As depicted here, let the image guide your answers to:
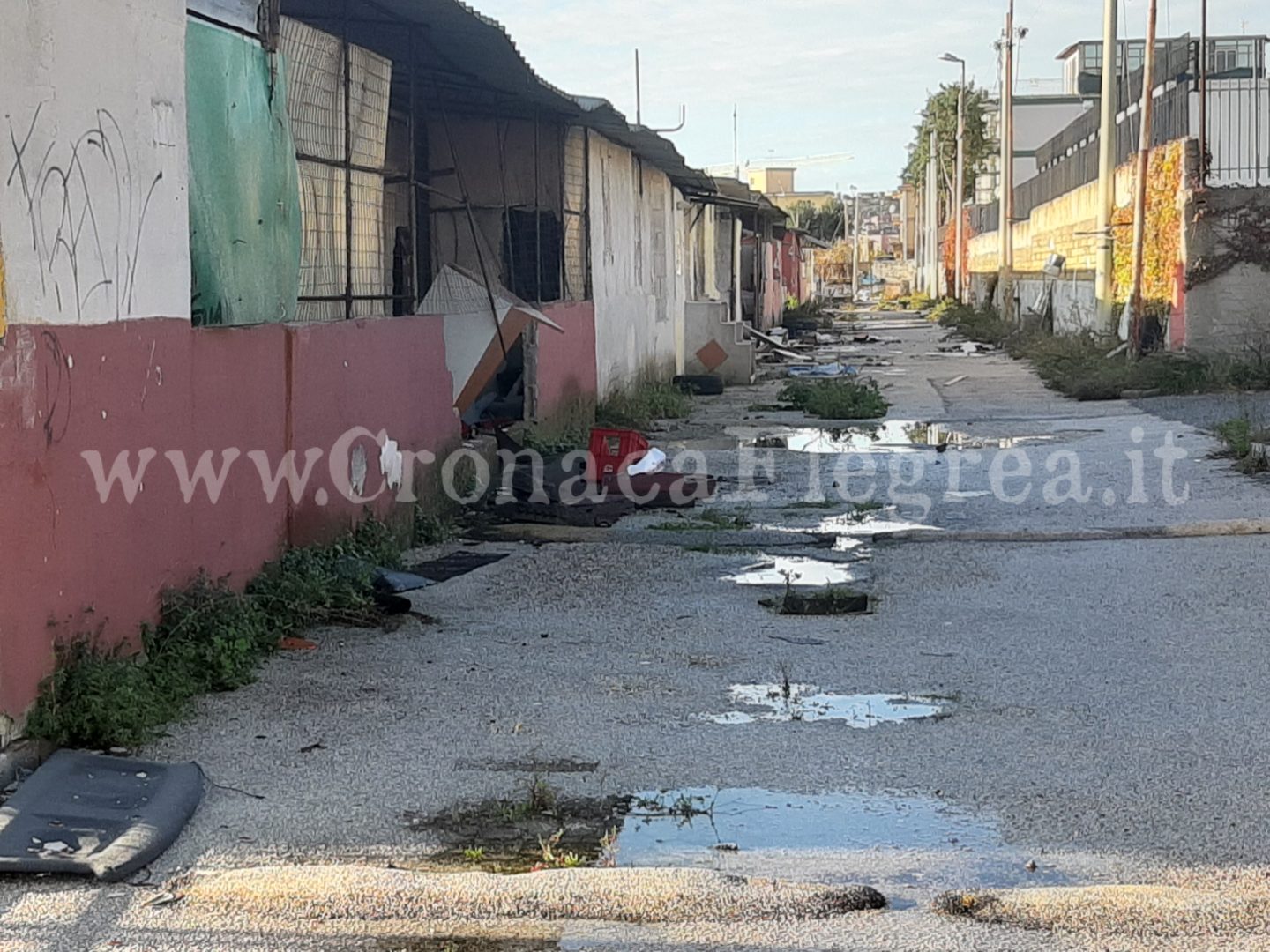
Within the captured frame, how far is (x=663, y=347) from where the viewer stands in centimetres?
2589

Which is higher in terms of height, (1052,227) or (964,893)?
(1052,227)

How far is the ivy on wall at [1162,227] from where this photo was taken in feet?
76.2

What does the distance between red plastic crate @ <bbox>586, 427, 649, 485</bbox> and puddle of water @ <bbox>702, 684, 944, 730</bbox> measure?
6.23 meters

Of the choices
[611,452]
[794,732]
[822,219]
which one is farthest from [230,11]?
[822,219]

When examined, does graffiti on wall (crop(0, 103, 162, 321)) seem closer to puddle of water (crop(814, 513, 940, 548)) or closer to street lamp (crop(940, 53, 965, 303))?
puddle of water (crop(814, 513, 940, 548))

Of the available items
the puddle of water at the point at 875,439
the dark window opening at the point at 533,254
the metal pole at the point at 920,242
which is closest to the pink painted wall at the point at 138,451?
the dark window opening at the point at 533,254

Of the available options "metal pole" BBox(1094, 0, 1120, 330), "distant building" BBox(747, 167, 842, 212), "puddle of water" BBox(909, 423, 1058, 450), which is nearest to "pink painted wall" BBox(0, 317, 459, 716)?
"puddle of water" BBox(909, 423, 1058, 450)

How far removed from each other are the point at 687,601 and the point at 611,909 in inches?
187

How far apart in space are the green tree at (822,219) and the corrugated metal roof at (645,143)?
307 ft

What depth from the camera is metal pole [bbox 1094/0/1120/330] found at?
27.6 meters

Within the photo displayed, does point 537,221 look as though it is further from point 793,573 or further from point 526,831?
point 526,831

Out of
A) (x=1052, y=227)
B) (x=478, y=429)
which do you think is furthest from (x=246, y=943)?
(x=1052, y=227)

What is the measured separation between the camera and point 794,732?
6289 millimetres

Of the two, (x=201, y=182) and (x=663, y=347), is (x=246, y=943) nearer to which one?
(x=201, y=182)
